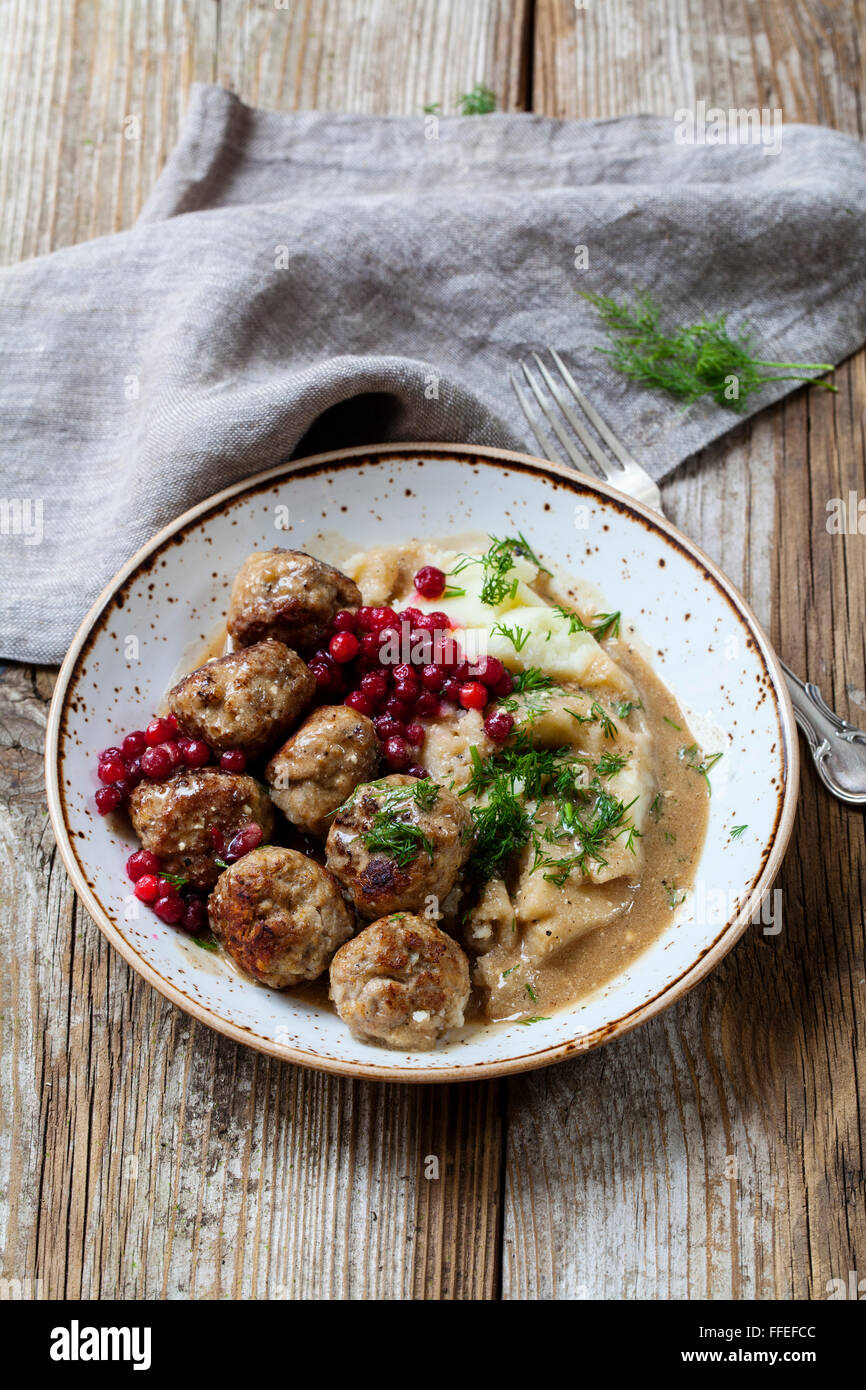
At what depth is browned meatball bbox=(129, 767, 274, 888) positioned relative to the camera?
4.48 metres

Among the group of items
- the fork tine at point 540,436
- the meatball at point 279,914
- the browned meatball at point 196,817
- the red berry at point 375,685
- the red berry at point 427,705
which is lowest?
the meatball at point 279,914

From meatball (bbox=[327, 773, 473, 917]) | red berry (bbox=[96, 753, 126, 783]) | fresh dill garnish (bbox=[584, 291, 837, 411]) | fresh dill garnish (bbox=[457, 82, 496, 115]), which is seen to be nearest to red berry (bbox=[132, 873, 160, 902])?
red berry (bbox=[96, 753, 126, 783])

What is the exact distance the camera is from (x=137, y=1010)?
193 inches

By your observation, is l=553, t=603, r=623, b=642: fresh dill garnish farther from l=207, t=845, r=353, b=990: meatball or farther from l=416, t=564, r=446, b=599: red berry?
l=207, t=845, r=353, b=990: meatball

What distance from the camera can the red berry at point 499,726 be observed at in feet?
15.8

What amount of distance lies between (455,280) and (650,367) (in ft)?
3.85

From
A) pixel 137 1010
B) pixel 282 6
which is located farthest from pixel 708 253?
pixel 137 1010

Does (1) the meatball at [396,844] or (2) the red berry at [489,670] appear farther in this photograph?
(2) the red berry at [489,670]

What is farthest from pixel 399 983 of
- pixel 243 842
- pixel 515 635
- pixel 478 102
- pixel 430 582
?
pixel 478 102

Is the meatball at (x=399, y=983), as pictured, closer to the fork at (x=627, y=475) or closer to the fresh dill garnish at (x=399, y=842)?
the fresh dill garnish at (x=399, y=842)

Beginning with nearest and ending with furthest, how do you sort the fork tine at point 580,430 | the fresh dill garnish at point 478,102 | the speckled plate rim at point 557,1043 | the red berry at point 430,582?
the speckled plate rim at point 557,1043, the red berry at point 430,582, the fork tine at point 580,430, the fresh dill garnish at point 478,102

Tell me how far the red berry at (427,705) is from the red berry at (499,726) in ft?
0.86

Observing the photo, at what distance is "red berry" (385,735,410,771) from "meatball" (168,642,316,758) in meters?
0.41

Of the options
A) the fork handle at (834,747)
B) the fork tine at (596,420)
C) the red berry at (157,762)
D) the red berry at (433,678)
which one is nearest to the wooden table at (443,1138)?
the fork handle at (834,747)
